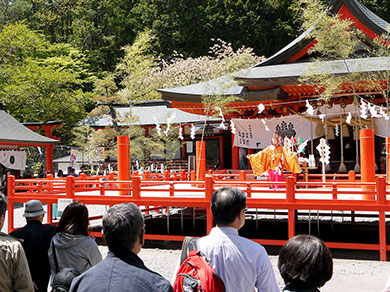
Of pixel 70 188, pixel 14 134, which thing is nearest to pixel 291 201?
pixel 70 188

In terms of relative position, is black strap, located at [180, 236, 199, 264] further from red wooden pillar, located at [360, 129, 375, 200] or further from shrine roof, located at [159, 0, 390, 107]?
shrine roof, located at [159, 0, 390, 107]

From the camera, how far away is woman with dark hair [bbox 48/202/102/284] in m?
3.69

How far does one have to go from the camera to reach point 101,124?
1140 inches

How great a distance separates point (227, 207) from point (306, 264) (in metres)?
0.89

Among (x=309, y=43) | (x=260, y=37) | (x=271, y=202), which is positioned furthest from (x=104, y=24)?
(x=271, y=202)

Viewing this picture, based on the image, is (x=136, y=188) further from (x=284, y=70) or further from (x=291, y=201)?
(x=284, y=70)

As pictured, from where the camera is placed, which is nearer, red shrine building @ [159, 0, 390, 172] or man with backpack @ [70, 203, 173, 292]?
man with backpack @ [70, 203, 173, 292]

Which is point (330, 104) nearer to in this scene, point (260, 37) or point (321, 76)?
point (321, 76)

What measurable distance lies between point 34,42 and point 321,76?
21.8m

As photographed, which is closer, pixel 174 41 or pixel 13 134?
pixel 13 134

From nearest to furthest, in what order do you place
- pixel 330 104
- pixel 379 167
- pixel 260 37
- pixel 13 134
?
pixel 330 104 → pixel 379 167 → pixel 13 134 → pixel 260 37

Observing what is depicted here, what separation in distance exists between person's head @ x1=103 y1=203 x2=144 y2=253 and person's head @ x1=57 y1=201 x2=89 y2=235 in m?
1.32

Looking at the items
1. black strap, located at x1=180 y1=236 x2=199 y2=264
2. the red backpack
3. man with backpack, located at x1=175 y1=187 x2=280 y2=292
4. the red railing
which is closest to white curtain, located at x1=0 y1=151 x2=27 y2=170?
the red railing

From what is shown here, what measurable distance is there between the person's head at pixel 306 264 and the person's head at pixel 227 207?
79 centimetres
